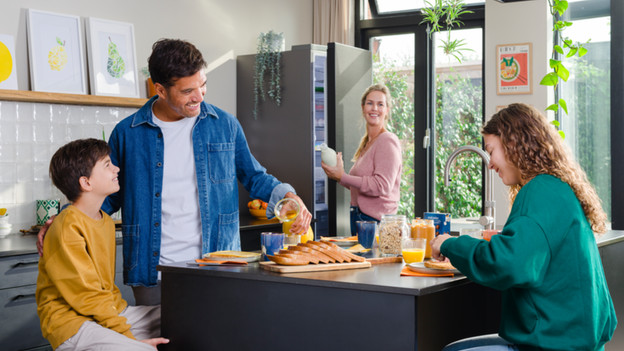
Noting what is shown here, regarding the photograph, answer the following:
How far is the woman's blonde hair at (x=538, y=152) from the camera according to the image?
6.38ft

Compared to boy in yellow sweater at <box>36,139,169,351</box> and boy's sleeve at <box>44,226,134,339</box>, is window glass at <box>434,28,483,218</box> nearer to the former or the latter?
boy in yellow sweater at <box>36,139,169,351</box>

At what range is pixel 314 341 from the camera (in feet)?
6.73

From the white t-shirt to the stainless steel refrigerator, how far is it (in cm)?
267

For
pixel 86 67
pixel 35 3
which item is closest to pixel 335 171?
pixel 86 67

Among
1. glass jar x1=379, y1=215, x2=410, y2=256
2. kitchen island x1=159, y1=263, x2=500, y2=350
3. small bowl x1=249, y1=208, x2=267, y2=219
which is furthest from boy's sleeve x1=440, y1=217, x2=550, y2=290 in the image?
small bowl x1=249, y1=208, x2=267, y2=219

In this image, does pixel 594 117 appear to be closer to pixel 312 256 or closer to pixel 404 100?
pixel 404 100

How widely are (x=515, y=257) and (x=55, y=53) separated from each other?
3293 millimetres

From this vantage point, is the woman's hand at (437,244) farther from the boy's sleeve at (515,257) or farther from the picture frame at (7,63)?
the picture frame at (7,63)

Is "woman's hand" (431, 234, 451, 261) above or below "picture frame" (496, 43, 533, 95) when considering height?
below

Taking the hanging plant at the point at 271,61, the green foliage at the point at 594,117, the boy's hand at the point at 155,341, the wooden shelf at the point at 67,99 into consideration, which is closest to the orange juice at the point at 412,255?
the boy's hand at the point at 155,341

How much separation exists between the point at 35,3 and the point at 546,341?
3.54 meters

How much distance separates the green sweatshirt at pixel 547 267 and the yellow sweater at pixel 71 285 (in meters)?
1.14

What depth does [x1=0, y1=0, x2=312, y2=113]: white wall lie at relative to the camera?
414cm

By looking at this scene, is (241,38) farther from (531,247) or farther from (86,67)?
(531,247)
